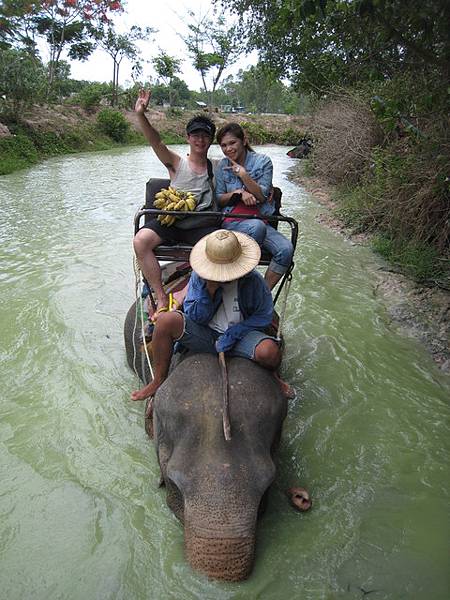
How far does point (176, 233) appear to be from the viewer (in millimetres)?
5160

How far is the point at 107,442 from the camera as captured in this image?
15.5 feet

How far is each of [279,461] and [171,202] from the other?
2529 mm

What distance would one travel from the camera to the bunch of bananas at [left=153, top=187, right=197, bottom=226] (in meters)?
4.96

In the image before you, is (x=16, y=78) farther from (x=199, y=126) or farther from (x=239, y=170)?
(x=239, y=170)

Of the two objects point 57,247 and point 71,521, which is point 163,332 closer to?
point 71,521

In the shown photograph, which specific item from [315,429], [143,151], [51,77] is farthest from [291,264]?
[51,77]

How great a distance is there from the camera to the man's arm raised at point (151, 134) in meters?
4.97

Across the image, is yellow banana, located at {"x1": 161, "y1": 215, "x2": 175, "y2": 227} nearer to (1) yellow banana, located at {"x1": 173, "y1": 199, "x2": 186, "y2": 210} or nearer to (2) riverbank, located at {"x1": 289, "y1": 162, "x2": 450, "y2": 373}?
(1) yellow banana, located at {"x1": 173, "y1": 199, "x2": 186, "y2": 210}

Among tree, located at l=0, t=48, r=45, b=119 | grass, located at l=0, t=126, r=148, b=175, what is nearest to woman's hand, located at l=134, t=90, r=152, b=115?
grass, located at l=0, t=126, r=148, b=175

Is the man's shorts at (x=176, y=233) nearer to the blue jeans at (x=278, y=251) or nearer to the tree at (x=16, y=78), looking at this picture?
the blue jeans at (x=278, y=251)

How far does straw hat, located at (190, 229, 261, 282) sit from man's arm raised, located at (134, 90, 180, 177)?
163 cm

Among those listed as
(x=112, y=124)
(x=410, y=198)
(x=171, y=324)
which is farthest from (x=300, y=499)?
(x=112, y=124)

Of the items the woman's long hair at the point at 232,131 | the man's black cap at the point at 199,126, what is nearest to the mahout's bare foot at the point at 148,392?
the man's black cap at the point at 199,126

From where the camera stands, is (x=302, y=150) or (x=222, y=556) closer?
(x=222, y=556)
